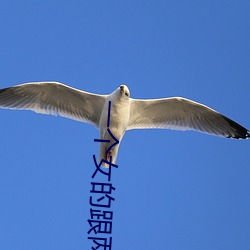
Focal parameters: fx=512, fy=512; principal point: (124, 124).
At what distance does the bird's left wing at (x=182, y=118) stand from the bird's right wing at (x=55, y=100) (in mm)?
574

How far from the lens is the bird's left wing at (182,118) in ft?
24.4

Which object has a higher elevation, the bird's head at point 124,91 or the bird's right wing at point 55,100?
the bird's right wing at point 55,100

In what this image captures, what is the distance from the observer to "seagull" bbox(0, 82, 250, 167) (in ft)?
22.8

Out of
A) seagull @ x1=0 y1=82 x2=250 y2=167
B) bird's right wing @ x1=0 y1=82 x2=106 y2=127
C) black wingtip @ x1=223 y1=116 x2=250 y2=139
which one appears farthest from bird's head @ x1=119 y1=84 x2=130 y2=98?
black wingtip @ x1=223 y1=116 x2=250 y2=139

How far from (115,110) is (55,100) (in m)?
1.08

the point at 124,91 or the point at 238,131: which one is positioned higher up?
the point at 238,131

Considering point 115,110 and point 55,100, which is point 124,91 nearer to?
point 115,110

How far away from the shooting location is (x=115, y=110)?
682cm

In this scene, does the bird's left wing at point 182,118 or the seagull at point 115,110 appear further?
the bird's left wing at point 182,118

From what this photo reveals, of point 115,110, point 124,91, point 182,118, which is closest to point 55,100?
point 115,110

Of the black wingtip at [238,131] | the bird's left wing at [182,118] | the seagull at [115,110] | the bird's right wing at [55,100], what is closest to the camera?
the seagull at [115,110]

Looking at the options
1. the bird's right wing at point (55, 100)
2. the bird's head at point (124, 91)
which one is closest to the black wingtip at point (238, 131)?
the bird's head at point (124, 91)

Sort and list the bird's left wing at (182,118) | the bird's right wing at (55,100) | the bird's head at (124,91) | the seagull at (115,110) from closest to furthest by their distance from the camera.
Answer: the bird's head at (124,91) < the seagull at (115,110) < the bird's right wing at (55,100) < the bird's left wing at (182,118)

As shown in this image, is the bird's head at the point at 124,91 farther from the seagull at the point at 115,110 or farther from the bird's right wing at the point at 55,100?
the bird's right wing at the point at 55,100
